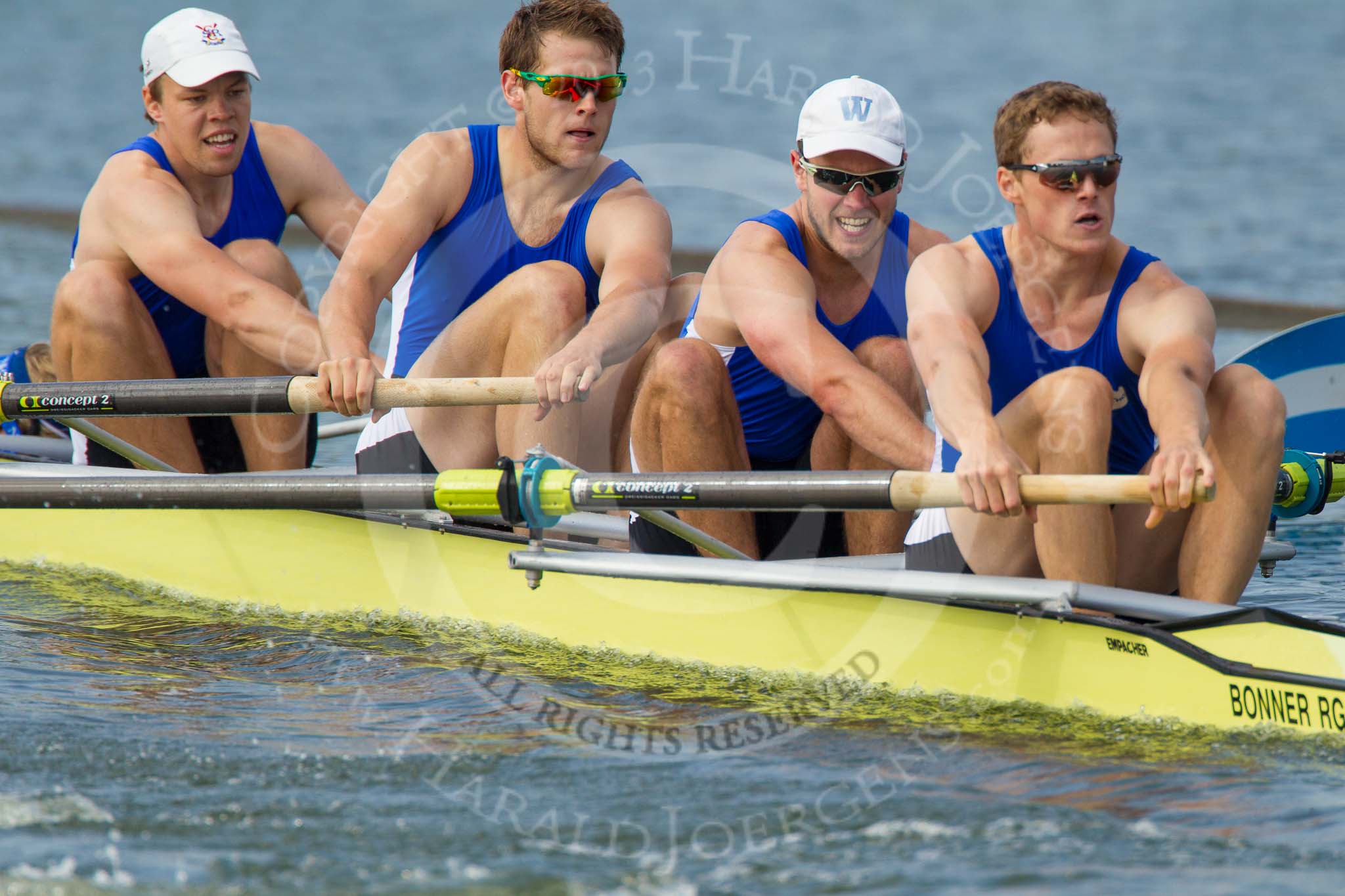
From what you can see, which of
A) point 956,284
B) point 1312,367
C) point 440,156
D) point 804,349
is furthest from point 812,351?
point 1312,367

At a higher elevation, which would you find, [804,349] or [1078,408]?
[804,349]

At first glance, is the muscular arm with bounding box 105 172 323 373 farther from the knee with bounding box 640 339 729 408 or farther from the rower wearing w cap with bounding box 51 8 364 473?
the knee with bounding box 640 339 729 408

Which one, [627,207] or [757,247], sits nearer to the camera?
[757,247]

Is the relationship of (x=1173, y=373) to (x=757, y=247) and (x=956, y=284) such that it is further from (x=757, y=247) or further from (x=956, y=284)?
(x=757, y=247)

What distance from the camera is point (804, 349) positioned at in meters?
3.78

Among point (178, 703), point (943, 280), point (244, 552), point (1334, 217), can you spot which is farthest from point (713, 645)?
point (1334, 217)

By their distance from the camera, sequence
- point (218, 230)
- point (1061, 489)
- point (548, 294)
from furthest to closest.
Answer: point (218, 230)
point (548, 294)
point (1061, 489)

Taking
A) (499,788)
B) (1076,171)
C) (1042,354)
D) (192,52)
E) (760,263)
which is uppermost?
(192,52)

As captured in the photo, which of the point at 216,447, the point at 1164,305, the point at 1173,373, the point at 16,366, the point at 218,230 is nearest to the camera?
the point at 1173,373

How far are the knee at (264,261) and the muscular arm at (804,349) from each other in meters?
1.57

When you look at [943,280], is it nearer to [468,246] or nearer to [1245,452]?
[1245,452]

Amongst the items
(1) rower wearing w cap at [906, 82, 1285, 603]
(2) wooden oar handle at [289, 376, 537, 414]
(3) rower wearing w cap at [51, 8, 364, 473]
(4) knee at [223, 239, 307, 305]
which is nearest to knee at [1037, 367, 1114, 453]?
(1) rower wearing w cap at [906, 82, 1285, 603]

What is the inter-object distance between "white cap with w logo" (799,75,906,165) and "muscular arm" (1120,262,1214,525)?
28.6 inches

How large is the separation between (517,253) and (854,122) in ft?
3.34
